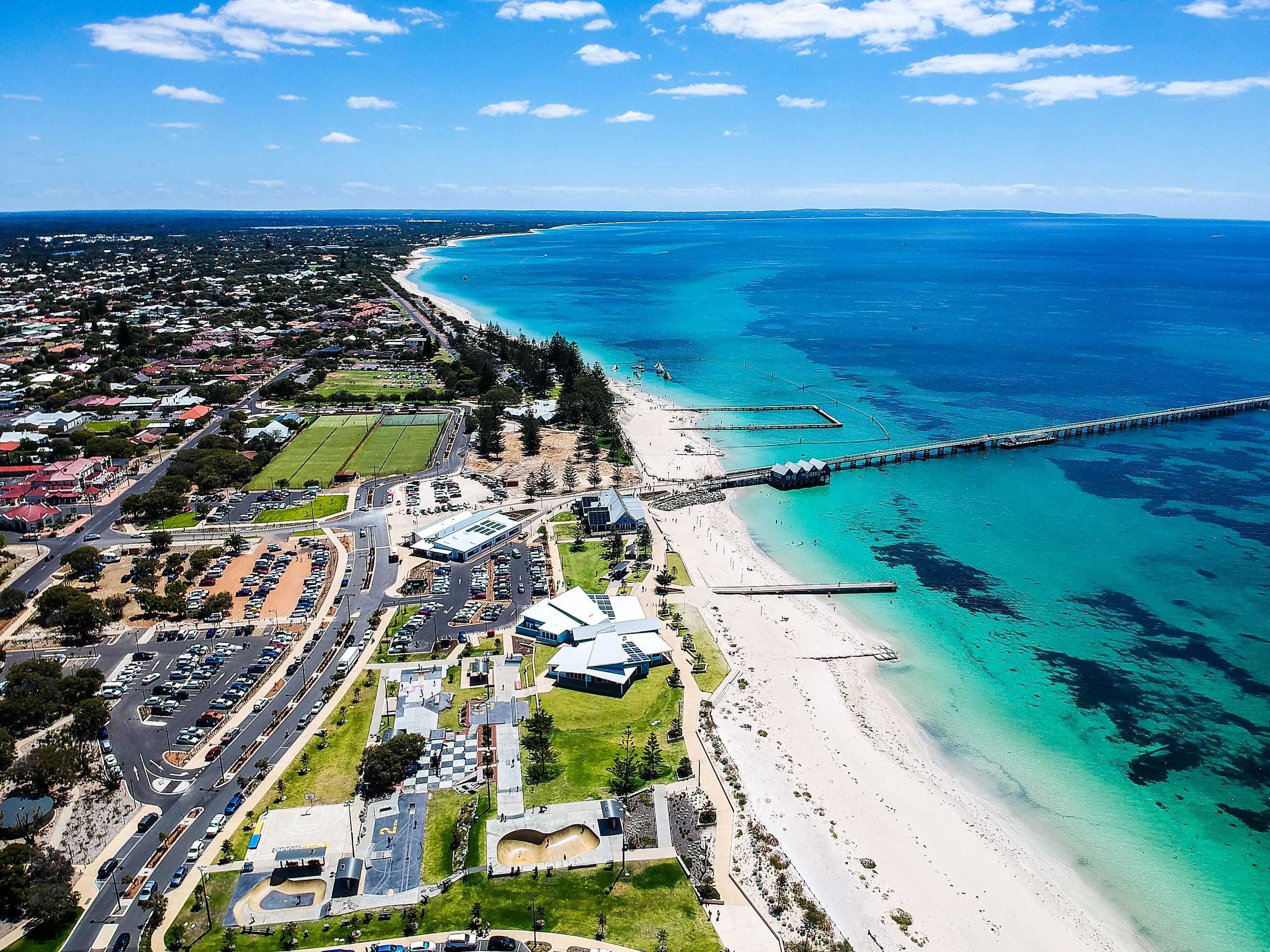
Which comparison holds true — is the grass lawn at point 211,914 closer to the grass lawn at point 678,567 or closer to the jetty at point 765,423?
the grass lawn at point 678,567

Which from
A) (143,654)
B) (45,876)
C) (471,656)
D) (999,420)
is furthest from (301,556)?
(999,420)

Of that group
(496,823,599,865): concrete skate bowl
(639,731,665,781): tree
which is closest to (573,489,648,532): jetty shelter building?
(639,731,665,781): tree

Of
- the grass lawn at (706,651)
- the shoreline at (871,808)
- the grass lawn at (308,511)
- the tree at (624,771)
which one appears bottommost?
the shoreline at (871,808)

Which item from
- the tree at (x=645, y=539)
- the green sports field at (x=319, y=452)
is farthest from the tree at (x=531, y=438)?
the tree at (x=645, y=539)

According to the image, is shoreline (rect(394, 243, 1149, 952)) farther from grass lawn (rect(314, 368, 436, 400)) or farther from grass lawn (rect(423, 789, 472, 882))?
grass lawn (rect(314, 368, 436, 400))

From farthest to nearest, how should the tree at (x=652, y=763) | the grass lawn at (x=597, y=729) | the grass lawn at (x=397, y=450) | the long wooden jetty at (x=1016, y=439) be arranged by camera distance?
1. the long wooden jetty at (x=1016, y=439)
2. the grass lawn at (x=397, y=450)
3. the tree at (x=652, y=763)
4. the grass lawn at (x=597, y=729)
